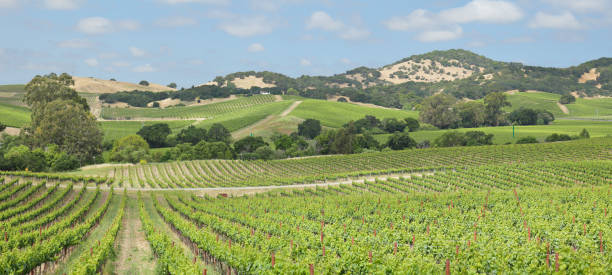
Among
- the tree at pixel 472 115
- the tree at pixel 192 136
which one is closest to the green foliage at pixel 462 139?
the tree at pixel 472 115

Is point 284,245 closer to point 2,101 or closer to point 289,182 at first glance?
point 289,182

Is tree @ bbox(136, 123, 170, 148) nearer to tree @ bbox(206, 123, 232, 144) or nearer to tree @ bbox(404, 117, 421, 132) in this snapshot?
tree @ bbox(206, 123, 232, 144)

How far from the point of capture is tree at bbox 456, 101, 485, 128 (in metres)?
165

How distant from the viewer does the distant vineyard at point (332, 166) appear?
255 feet

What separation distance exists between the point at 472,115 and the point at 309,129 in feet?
192

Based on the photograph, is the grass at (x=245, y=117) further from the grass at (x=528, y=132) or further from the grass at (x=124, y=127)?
the grass at (x=528, y=132)

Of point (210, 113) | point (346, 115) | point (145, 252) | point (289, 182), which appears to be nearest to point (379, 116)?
point (346, 115)

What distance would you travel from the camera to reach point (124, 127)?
16300 cm

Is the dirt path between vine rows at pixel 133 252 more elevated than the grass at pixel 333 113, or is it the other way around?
the grass at pixel 333 113

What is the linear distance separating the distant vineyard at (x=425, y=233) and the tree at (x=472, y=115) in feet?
354

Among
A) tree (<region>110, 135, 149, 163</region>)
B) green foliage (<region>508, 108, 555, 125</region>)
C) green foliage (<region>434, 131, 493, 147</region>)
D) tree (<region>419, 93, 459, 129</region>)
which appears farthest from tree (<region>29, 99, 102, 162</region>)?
green foliage (<region>508, 108, 555, 125</region>)

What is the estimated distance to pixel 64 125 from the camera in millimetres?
99562

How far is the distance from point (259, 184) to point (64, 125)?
1949 inches

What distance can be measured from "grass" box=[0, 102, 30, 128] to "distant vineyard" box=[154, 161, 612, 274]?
364 ft
